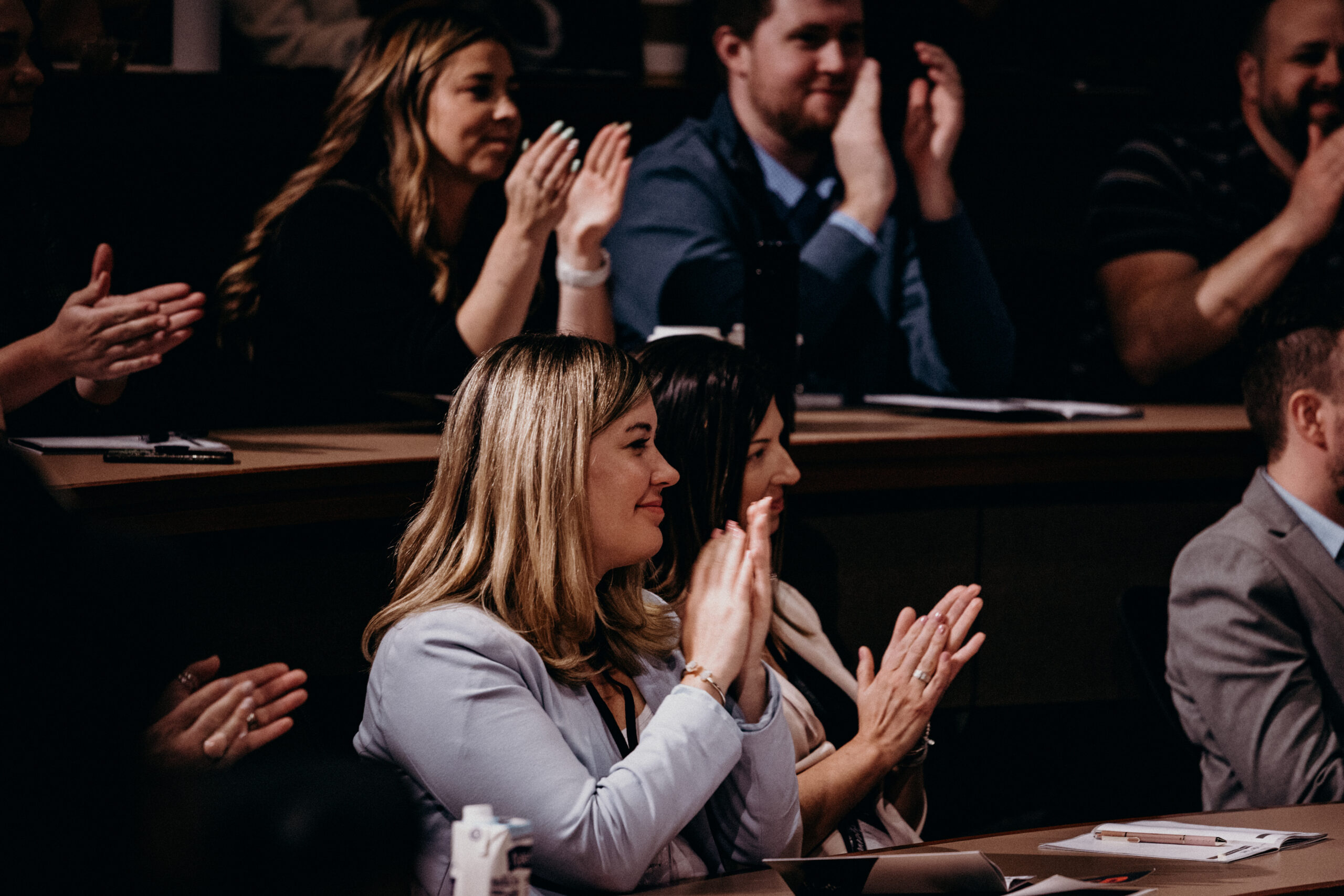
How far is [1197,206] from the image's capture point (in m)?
3.99

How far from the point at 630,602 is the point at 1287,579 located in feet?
3.76

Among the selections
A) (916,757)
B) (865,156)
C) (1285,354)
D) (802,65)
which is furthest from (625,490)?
(802,65)

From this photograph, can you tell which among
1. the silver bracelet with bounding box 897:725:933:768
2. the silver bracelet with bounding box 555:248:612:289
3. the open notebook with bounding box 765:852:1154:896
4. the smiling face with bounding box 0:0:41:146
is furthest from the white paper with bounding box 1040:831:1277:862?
the smiling face with bounding box 0:0:41:146

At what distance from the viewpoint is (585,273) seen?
3057 mm

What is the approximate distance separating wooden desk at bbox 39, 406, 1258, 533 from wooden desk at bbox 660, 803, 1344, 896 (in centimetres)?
94

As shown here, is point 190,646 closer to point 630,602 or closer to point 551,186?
point 630,602

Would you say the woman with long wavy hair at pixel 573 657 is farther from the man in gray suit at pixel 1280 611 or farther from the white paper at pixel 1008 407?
the white paper at pixel 1008 407

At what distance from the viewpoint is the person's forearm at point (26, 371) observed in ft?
6.78

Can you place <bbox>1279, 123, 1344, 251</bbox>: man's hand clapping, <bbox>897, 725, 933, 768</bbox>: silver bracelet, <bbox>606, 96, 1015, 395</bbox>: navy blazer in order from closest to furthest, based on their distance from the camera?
<bbox>897, 725, 933, 768</bbox>: silver bracelet, <bbox>606, 96, 1015, 395</bbox>: navy blazer, <bbox>1279, 123, 1344, 251</bbox>: man's hand clapping

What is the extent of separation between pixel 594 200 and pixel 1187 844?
181cm

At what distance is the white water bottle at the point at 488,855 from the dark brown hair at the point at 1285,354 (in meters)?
1.82

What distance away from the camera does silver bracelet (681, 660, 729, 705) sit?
1671mm

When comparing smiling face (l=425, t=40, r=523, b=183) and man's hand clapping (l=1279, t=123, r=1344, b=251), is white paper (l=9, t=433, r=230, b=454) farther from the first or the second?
man's hand clapping (l=1279, t=123, r=1344, b=251)

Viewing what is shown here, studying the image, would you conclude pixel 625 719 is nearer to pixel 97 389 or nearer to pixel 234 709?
pixel 234 709
